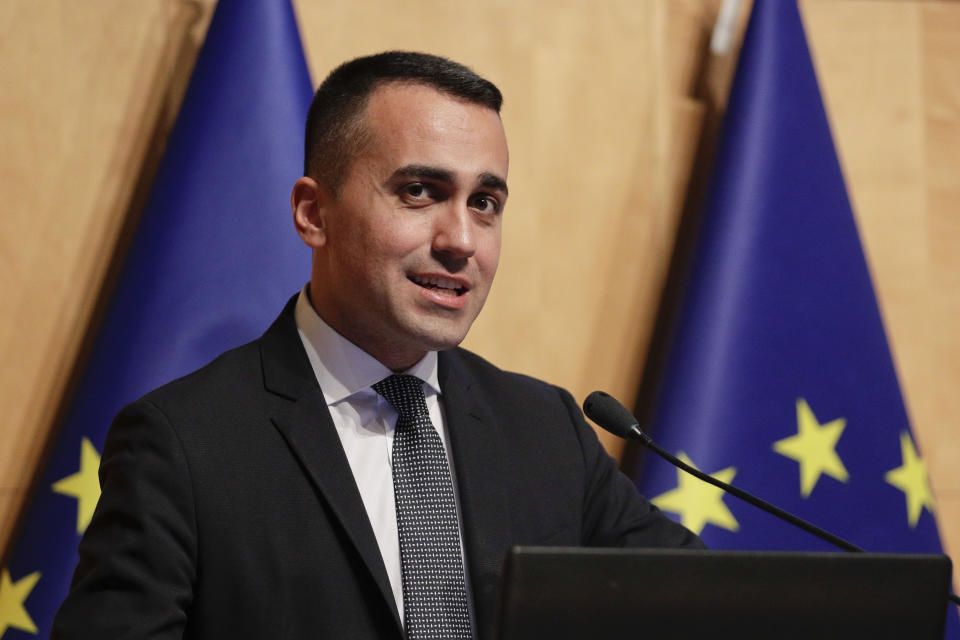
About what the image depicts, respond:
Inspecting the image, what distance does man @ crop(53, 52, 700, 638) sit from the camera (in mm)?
1349

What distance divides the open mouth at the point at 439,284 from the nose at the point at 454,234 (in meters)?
0.03

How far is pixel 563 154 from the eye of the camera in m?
2.45

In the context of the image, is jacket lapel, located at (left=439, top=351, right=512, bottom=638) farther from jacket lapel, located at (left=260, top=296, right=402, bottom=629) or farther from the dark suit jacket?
jacket lapel, located at (left=260, top=296, right=402, bottom=629)

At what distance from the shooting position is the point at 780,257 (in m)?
2.33

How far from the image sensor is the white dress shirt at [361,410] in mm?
1515

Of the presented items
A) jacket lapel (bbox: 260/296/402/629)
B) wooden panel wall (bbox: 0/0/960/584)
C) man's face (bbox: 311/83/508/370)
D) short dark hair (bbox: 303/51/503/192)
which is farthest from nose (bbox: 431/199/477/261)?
wooden panel wall (bbox: 0/0/960/584)

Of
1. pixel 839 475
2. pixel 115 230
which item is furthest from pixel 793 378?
pixel 115 230

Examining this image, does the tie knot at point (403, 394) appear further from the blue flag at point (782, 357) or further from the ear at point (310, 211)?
the blue flag at point (782, 357)

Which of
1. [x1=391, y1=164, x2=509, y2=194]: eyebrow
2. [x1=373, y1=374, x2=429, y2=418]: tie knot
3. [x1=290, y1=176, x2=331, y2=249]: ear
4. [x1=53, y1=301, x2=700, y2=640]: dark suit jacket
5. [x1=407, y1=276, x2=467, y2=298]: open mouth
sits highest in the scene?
[x1=391, y1=164, x2=509, y2=194]: eyebrow

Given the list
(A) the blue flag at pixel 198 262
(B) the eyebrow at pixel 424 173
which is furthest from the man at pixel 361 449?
(A) the blue flag at pixel 198 262

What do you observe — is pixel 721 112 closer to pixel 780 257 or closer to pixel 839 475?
pixel 780 257

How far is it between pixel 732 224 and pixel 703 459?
55 centimetres

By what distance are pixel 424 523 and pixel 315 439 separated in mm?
204

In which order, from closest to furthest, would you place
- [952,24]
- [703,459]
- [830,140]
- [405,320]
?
[405,320], [703,459], [830,140], [952,24]
